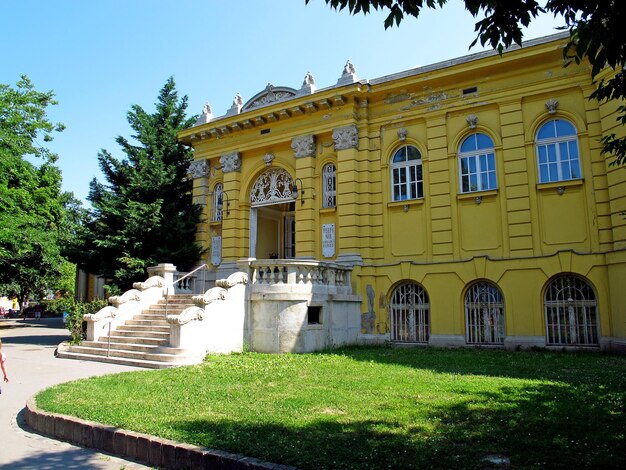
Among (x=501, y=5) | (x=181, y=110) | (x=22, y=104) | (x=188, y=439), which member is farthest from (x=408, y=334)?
(x=22, y=104)

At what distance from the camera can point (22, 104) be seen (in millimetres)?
23281

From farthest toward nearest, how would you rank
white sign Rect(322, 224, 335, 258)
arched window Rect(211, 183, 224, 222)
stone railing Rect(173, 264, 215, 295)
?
arched window Rect(211, 183, 224, 222) < stone railing Rect(173, 264, 215, 295) < white sign Rect(322, 224, 335, 258)

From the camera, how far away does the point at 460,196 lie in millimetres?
17062

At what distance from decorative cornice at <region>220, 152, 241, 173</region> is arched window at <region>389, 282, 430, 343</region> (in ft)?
29.9

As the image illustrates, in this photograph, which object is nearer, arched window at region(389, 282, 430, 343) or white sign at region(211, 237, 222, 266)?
arched window at region(389, 282, 430, 343)

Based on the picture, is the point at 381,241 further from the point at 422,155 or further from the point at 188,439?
the point at 188,439

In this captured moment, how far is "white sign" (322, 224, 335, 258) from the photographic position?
61.8ft

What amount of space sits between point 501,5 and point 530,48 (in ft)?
41.5

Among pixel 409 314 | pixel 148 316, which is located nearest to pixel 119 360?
pixel 148 316

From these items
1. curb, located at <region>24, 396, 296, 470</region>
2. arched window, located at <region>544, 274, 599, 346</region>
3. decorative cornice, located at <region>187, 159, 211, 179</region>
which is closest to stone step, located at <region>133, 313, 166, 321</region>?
decorative cornice, located at <region>187, 159, 211, 179</region>

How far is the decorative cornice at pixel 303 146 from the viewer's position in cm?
1964

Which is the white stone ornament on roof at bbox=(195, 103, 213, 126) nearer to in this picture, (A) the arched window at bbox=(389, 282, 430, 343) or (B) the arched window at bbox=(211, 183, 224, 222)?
(B) the arched window at bbox=(211, 183, 224, 222)

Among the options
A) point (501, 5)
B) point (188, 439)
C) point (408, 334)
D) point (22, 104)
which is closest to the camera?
point (501, 5)

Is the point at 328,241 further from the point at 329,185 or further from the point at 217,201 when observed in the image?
the point at 217,201
